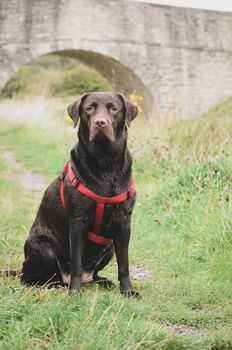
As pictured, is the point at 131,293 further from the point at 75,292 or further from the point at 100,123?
the point at 100,123

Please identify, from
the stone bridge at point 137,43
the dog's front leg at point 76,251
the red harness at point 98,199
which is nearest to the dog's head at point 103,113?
the red harness at point 98,199

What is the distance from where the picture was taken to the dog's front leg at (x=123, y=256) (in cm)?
302

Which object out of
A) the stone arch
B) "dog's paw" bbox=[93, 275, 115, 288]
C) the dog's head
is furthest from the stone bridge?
the dog's head

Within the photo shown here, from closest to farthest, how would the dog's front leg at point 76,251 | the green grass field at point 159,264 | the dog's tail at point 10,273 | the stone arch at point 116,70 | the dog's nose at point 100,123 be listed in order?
the green grass field at point 159,264, the dog's nose at point 100,123, the dog's front leg at point 76,251, the dog's tail at point 10,273, the stone arch at point 116,70

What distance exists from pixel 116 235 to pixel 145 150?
13.7 ft

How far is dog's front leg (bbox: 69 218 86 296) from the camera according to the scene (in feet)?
9.50

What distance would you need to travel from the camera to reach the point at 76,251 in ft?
9.52

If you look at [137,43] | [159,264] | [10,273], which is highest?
[137,43]

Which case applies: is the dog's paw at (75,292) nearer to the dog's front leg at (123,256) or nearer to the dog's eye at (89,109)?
the dog's front leg at (123,256)

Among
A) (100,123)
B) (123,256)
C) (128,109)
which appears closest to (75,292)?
(123,256)

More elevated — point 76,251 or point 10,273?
point 76,251

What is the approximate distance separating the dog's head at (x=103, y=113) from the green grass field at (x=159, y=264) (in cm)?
88

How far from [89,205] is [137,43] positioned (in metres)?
12.4

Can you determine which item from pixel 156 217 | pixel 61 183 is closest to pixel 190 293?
pixel 61 183
